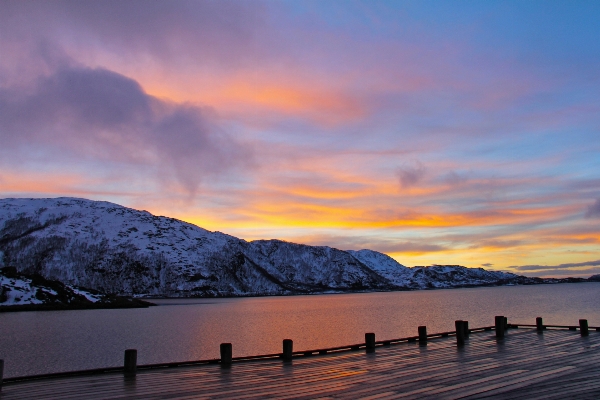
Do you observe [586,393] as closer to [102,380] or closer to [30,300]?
[102,380]

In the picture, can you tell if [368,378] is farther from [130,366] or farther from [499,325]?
[499,325]

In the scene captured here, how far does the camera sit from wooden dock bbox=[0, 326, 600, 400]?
14617 mm

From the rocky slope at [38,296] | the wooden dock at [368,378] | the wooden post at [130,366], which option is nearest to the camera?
the wooden dock at [368,378]

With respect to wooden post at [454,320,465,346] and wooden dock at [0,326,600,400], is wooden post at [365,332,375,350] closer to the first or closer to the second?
wooden dock at [0,326,600,400]

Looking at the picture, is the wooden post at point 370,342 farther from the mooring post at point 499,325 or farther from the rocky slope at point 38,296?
the rocky slope at point 38,296

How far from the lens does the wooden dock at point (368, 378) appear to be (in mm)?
14617

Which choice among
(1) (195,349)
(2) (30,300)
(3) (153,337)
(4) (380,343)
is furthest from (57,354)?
(2) (30,300)

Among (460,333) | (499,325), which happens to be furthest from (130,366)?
(499,325)

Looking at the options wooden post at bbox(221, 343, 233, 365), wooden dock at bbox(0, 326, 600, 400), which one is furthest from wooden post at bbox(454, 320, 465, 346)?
wooden post at bbox(221, 343, 233, 365)

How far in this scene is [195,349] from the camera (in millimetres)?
51031

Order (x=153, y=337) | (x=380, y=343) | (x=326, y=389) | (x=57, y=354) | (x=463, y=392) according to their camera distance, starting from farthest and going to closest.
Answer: (x=153, y=337), (x=57, y=354), (x=380, y=343), (x=326, y=389), (x=463, y=392)

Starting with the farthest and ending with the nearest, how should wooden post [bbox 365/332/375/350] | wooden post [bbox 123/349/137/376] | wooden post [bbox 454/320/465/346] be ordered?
wooden post [bbox 454/320/465/346] → wooden post [bbox 365/332/375/350] → wooden post [bbox 123/349/137/376]

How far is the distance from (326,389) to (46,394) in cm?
835

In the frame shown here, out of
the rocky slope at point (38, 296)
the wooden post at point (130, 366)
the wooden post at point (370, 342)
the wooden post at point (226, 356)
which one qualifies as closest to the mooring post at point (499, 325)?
the wooden post at point (370, 342)
